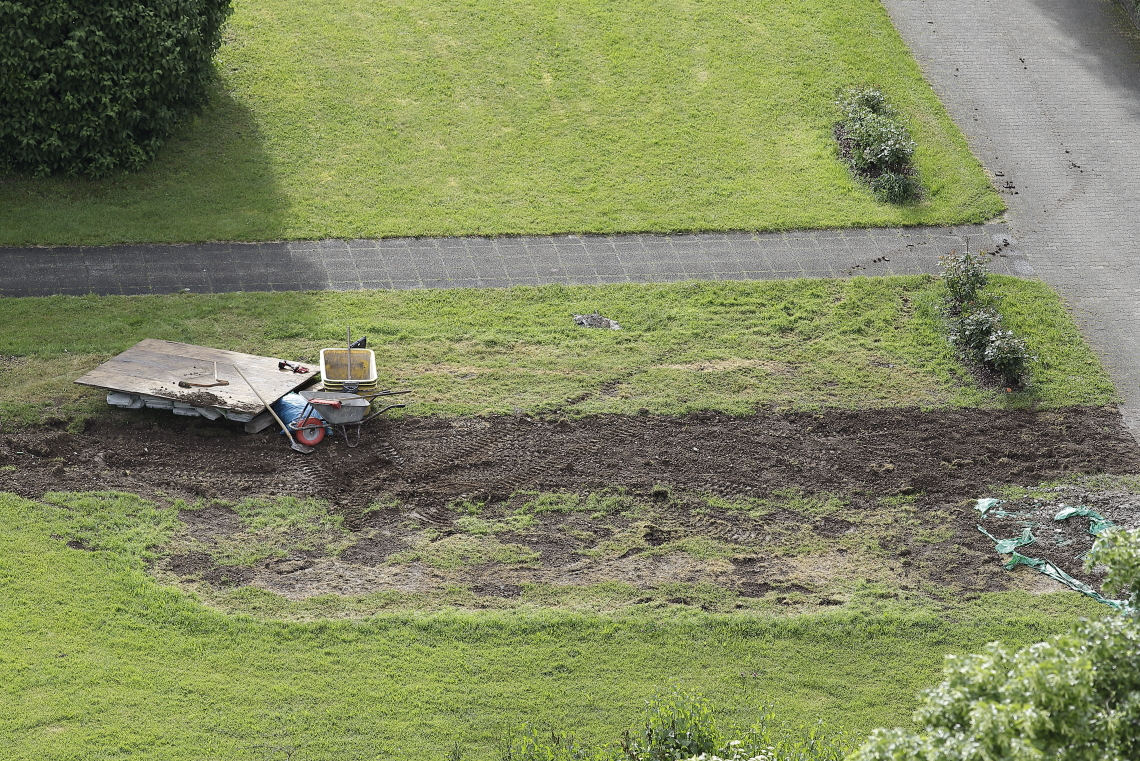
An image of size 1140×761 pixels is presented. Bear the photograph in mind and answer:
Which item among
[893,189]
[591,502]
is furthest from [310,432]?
[893,189]

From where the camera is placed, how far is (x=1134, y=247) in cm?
2092

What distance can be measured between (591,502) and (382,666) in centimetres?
386

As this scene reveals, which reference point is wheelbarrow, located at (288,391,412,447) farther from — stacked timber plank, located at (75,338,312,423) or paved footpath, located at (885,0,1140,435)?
paved footpath, located at (885,0,1140,435)

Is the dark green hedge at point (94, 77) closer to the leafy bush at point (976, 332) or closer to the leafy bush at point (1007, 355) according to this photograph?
the leafy bush at point (976, 332)

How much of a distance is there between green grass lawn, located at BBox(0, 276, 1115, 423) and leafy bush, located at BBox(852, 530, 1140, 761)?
382 inches

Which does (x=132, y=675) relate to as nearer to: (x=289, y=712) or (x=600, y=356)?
(x=289, y=712)

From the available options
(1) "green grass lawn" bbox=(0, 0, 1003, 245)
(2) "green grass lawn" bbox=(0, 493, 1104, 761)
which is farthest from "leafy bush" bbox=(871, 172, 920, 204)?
(2) "green grass lawn" bbox=(0, 493, 1104, 761)

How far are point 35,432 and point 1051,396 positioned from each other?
1498 centimetres

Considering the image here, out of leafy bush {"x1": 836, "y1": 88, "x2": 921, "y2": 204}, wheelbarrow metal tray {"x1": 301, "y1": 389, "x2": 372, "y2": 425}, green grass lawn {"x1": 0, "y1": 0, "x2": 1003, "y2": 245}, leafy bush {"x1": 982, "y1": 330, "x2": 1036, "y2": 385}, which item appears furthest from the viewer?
leafy bush {"x1": 836, "y1": 88, "x2": 921, "y2": 204}

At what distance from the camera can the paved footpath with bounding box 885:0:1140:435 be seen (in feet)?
65.4

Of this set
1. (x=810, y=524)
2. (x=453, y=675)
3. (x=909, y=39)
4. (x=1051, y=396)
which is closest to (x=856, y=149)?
(x=909, y=39)

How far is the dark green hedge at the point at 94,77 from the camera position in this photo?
19.3 meters

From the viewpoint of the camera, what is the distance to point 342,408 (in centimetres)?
1502

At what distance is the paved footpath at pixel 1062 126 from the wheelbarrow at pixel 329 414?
11615mm
